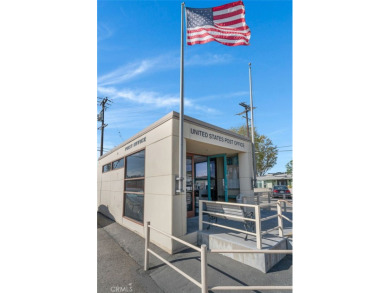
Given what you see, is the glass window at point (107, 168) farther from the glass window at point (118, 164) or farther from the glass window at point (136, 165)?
the glass window at point (136, 165)

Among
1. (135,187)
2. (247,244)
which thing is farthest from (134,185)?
(247,244)

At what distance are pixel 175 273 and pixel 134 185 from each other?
12.8ft

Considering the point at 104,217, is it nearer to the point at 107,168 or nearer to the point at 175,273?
the point at 107,168

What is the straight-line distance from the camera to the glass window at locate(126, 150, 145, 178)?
639 cm

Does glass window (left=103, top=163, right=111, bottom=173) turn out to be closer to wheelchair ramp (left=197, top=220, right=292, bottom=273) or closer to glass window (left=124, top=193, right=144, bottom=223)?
glass window (left=124, top=193, right=144, bottom=223)

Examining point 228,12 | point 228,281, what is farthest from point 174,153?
point 228,12

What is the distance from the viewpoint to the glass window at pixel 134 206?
6258 mm

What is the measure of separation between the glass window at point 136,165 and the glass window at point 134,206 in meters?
0.73

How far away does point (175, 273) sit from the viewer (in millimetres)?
3643

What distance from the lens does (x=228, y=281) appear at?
129 inches

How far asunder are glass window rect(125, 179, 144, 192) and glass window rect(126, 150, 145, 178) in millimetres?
204
